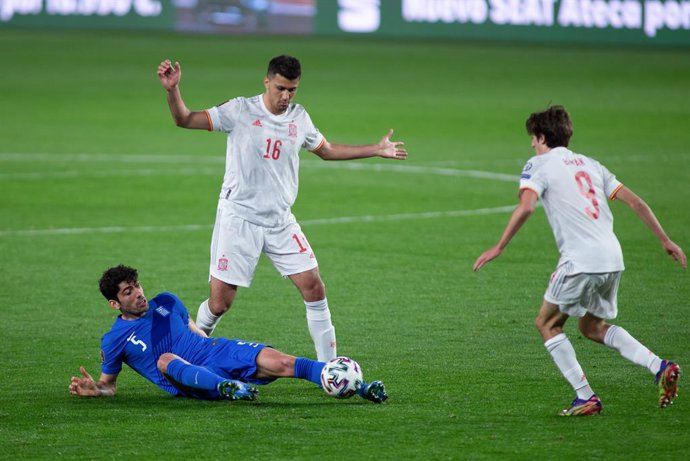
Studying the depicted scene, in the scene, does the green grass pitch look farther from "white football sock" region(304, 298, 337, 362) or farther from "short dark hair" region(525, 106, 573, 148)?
→ "short dark hair" region(525, 106, 573, 148)

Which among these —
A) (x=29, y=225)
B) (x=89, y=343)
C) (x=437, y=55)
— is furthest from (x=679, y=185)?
(x=437, y=55)

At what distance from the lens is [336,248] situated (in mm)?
13219

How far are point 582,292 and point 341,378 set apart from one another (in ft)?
4.87

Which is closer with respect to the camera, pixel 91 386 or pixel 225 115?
pixel 91 386

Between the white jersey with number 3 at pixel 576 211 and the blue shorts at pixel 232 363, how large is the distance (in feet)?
6.37

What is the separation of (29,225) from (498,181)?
665 cm

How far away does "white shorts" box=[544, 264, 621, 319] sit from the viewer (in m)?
7.23

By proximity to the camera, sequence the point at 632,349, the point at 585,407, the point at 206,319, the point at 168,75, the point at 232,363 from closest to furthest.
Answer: the point at 585,407, the point at 632,349, the point at 232,363, the point at 168,75, the point at 206,319

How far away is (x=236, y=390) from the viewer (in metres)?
7.46

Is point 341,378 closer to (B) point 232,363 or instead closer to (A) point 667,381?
(B) point 232,363

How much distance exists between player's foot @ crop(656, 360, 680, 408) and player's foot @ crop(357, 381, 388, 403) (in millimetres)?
1602

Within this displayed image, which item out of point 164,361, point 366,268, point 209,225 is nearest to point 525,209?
point 164,361

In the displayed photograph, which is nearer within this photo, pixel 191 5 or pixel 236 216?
pixel 236 216

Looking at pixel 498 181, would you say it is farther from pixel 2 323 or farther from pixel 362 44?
pixel 362 44
